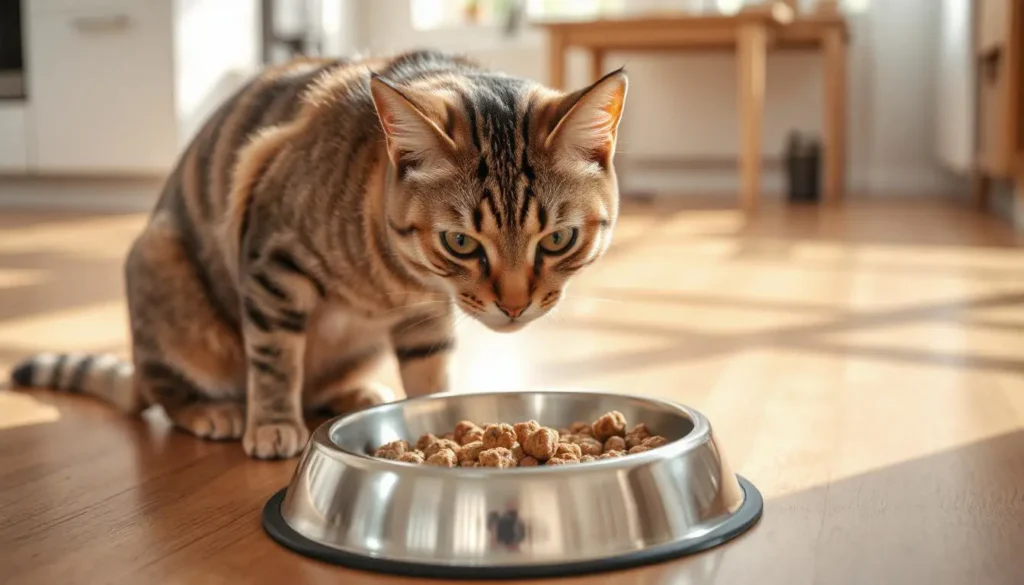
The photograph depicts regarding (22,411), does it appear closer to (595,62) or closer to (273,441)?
(273,441)

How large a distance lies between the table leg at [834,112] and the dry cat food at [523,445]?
4.88m

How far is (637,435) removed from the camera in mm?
1355

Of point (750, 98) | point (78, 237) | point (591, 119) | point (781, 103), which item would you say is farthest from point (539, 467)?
point (781, 103)

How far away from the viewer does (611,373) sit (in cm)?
208

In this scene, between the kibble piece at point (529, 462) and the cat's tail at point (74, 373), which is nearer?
the kibble piece at point (529, 462)

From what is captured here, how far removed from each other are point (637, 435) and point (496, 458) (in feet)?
0.69

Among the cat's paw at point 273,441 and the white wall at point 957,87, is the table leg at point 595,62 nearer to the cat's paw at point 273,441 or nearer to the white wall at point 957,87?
the white wall at point 957,87

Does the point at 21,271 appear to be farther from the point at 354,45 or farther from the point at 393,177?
the point at 354,45

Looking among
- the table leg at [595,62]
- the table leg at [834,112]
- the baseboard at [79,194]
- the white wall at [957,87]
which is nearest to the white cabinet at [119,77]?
the baseboard at [79,194]

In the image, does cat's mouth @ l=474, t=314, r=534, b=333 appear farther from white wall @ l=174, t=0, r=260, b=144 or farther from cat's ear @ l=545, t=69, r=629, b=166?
white wall @ l=174, t=0, r=260, b=144

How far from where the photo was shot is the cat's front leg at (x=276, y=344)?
151 cm

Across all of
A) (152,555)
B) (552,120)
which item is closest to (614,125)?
(552,120)

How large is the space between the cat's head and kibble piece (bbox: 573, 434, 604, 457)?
0.15 m

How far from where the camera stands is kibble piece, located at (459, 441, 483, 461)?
4.16 feet
